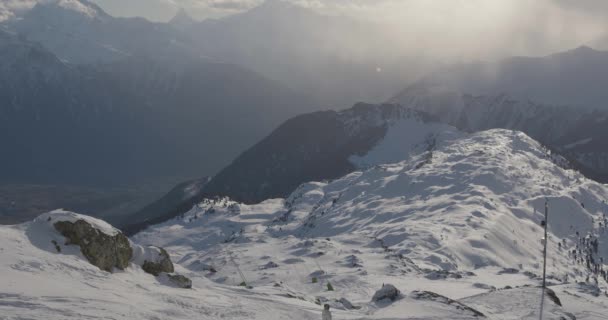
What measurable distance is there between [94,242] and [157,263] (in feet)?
21.7

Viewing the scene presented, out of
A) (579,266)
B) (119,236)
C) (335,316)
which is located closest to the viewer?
(335,316)

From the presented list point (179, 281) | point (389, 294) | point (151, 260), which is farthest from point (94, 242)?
point (389, 294)

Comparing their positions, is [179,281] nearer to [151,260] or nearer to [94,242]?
[151,260]

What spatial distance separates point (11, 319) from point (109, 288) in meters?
8.98

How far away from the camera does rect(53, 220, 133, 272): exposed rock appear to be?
4017 cm

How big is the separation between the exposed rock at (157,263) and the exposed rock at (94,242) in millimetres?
3259

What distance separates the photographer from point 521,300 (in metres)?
45.3

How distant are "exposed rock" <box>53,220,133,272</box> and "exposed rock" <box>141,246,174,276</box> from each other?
3259 mm

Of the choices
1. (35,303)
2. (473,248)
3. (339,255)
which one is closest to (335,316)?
(35,303)

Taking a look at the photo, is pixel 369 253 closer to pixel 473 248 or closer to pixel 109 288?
pixel 473 248

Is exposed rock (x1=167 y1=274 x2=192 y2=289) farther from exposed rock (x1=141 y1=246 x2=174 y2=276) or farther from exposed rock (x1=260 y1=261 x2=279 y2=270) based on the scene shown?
exposed rock (x1=260 y1=261 x2=279 y2=270)

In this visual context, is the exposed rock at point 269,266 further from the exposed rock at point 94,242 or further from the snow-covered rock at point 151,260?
the exposed rock at point 94,242

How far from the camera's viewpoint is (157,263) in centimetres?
4606

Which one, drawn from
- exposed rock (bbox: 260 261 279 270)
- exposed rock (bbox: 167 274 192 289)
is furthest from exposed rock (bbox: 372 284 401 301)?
exposed rock (bbox: 260 261 279 270)
